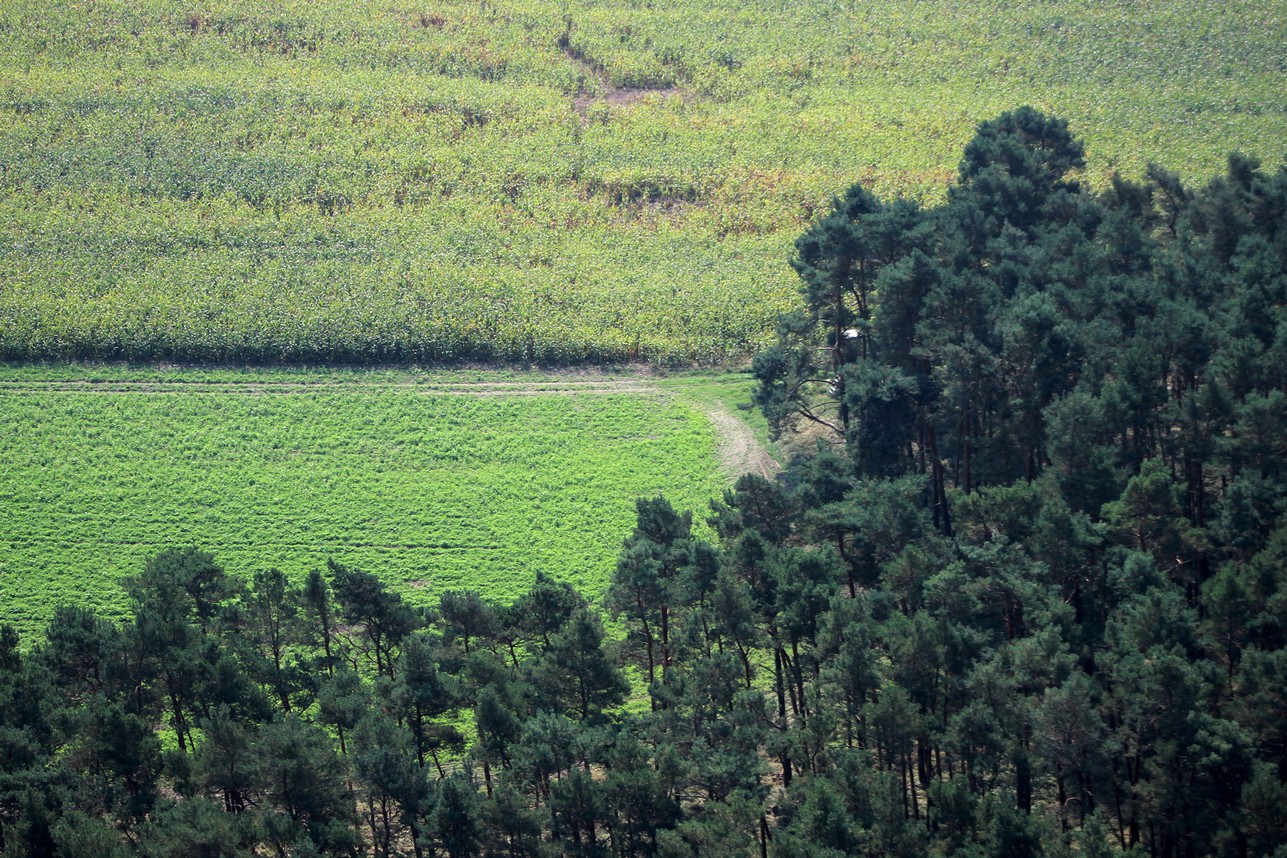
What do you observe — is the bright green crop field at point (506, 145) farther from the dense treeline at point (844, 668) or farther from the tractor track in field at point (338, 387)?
the dense treeline at point (844, 668)

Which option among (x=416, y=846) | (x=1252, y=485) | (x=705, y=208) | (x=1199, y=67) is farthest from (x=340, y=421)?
(x=1199, y=67)

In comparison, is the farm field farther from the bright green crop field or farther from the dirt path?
the bright green crop field

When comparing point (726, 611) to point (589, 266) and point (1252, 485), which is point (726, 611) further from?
point (589, 266)

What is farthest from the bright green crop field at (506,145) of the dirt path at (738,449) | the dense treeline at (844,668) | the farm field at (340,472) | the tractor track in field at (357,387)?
the dense treeline at (844,668)

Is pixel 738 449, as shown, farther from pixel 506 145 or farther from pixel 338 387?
pixel 506 145

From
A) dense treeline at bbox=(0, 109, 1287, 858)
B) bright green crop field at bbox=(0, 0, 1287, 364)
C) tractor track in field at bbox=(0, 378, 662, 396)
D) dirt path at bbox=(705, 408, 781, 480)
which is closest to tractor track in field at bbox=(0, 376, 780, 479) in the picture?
tractor track in field at bbox=(0, 378, 662, 396)

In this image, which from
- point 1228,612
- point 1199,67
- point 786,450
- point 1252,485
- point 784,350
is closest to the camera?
point 1228,612
